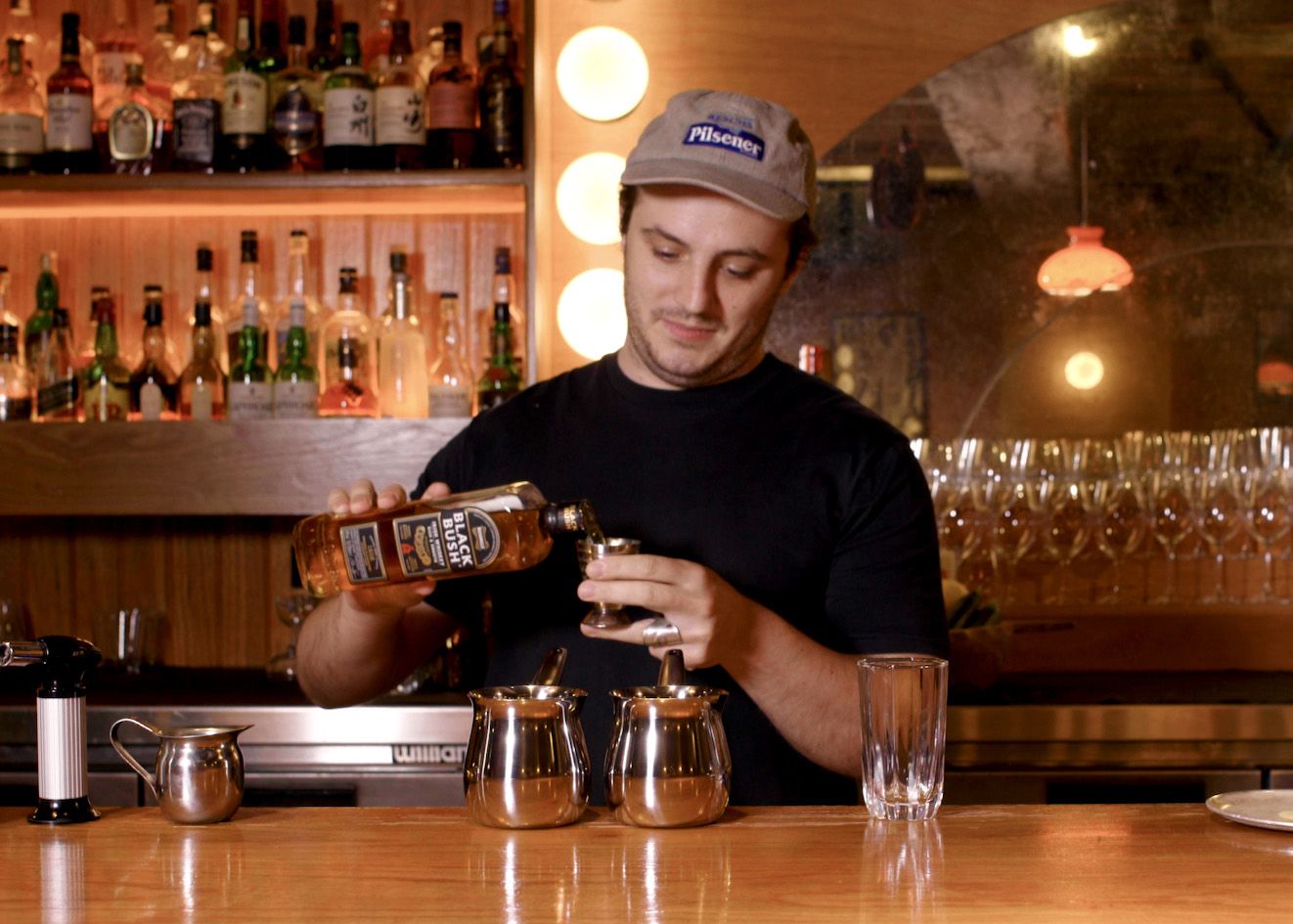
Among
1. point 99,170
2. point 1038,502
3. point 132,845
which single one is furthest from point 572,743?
point 99,170

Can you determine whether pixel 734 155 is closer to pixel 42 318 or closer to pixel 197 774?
pixel 197 774

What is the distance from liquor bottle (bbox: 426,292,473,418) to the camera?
8.60 ft

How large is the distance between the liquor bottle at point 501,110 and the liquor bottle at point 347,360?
12.7 inches

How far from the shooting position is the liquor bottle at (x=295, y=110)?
8.79 ft

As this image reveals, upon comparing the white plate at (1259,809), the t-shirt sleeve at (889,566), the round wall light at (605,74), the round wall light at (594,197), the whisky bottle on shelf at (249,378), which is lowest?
the white plate at (1259,809)

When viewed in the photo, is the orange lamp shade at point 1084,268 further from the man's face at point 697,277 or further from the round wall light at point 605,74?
the man's face at point 697,277

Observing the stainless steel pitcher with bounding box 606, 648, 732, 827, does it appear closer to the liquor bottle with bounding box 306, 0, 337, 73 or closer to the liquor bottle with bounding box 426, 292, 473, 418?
the liquor bottle with bounding box 426, 292, 473, 418

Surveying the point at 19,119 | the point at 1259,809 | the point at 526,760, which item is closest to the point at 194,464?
the point at 19,119

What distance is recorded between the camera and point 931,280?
2.88m

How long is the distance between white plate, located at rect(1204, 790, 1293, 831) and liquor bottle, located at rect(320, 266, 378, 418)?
69.0 inches

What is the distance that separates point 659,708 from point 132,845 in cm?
44

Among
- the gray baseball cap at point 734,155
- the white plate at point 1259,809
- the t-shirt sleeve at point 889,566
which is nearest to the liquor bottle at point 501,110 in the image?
the gray baseball cap at point 734,155

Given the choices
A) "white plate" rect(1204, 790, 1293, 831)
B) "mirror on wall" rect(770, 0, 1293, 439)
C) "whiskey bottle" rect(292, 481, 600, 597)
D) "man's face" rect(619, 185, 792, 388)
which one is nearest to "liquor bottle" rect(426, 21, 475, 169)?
"mirror on wall" rect(770, 0, 1293, 439)

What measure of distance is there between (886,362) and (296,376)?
108cm
